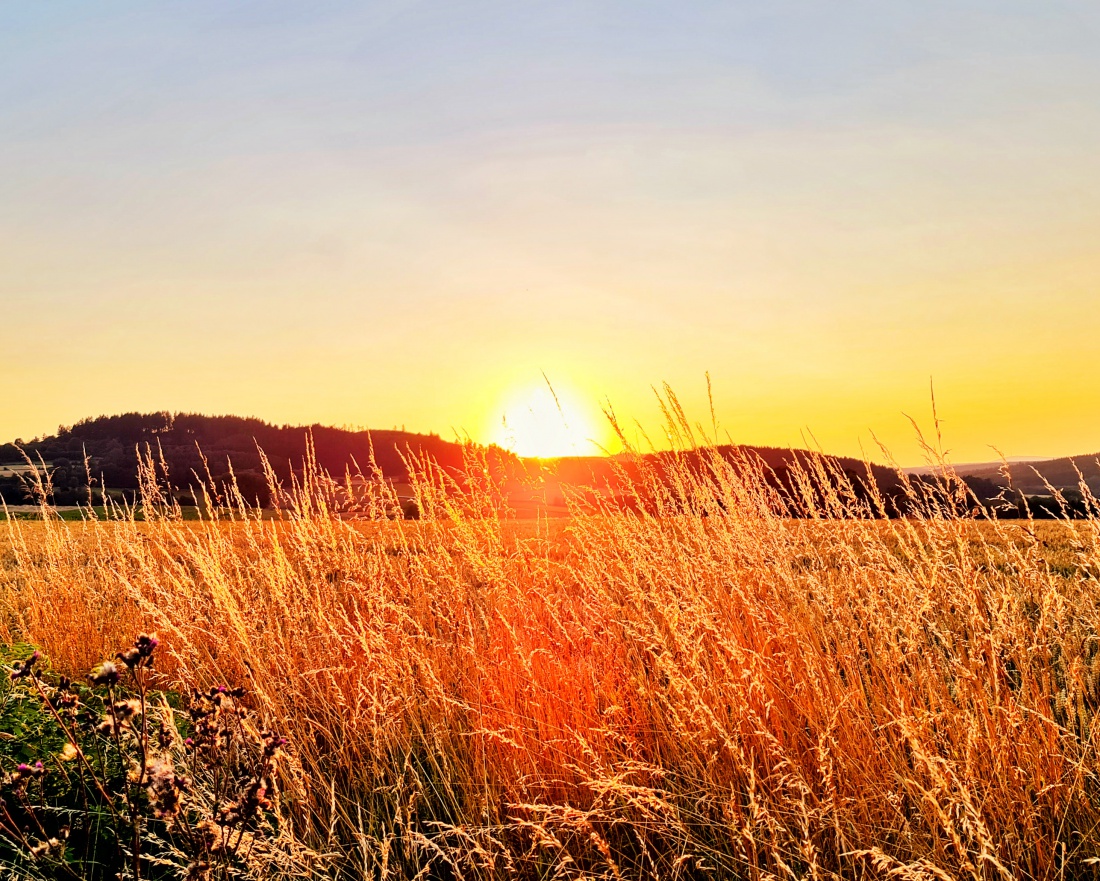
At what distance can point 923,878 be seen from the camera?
1.73m

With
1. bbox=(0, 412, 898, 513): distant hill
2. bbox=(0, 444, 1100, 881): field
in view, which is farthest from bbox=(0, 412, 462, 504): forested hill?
bbox=(0, 444, 1100, 881): field

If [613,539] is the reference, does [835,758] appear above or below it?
below

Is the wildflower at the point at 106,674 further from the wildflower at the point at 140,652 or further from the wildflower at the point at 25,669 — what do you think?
the wildflower at the point at 25,669

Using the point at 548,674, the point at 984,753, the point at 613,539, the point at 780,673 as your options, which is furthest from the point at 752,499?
the point at 984,753

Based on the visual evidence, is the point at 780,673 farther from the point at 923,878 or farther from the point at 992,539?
the point at 992,539

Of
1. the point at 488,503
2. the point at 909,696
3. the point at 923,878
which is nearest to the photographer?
the point at 923,878

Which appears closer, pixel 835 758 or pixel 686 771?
pixel 835 758

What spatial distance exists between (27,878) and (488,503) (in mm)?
2856

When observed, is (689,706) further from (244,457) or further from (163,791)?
(244,457)

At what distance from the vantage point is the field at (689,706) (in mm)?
2248

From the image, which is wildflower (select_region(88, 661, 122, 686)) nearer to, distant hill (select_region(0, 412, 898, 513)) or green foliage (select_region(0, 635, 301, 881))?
green foliage (select_region(0, 635, 301, 881))

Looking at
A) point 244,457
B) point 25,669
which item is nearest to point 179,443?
point 244,457

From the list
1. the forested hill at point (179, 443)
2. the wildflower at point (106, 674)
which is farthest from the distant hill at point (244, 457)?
the wildflower at point (106, 674)

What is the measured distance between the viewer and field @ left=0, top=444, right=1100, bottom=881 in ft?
7.38
